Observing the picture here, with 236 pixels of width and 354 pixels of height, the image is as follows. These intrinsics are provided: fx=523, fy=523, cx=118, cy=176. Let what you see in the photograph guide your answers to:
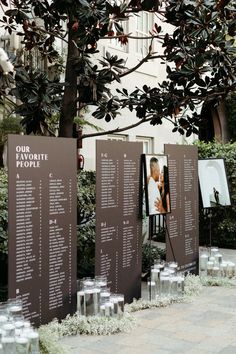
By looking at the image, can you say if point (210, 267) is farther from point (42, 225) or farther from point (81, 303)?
point (42, 225)

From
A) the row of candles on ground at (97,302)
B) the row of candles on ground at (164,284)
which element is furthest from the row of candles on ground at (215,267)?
the row of candles on ground at (97,302)

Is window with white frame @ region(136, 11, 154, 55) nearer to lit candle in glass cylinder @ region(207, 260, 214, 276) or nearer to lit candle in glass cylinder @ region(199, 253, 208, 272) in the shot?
lit candle in glass cylinder @ region(199, 253, 208, 272)

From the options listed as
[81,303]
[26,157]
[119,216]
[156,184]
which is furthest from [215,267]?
[26,157]

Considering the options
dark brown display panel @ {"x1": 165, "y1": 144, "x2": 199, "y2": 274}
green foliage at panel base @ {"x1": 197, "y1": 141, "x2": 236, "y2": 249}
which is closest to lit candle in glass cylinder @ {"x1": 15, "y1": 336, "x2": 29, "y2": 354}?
dark brown display panel @ {"x1": 165, "y1": 144, "x2": 199, "y2": 274}

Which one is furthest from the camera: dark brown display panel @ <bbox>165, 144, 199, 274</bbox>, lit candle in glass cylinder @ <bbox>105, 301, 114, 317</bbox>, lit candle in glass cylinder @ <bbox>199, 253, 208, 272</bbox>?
lit candle in glass cylinder @ <bbox>199, 253, 208, 272</bbox>

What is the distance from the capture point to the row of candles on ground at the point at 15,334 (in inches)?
167

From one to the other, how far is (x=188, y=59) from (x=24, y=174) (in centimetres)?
330

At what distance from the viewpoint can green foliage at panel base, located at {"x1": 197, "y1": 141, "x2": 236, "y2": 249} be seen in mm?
11047

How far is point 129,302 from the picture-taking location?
6504 mm

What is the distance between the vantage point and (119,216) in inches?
250

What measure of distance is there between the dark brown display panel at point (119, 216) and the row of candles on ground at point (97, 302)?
41cm

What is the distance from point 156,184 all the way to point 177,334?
2.20m

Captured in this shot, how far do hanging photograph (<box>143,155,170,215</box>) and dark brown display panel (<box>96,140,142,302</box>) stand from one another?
0.15 meters

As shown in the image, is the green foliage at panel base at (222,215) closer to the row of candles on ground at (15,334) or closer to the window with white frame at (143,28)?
the window with white frame at (143,28)
